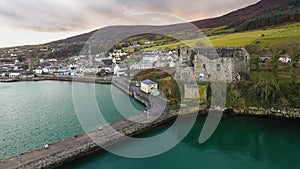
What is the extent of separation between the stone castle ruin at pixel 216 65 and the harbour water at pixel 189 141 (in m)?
5.25

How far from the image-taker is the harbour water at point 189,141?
12.7m

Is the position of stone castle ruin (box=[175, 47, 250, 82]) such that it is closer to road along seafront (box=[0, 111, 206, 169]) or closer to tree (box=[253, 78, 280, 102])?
tree (box=[253, 78, 280, 102])

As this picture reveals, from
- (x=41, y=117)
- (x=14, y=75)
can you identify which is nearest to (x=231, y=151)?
(x=41, y=117)

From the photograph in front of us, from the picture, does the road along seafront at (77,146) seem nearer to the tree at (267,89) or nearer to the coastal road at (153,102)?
the coastal road at (153,102)

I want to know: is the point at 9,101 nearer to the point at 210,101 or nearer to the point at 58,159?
the point at 58,159

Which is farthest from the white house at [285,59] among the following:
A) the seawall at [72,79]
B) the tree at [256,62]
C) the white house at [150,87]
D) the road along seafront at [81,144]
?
the seawall at [72,79]

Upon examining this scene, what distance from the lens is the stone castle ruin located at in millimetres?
22984

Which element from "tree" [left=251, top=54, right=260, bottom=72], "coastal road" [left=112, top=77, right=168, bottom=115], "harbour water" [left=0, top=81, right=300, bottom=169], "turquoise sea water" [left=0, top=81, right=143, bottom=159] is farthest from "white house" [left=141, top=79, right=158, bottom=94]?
"tree" [left=251, top=54, right=260, bottom=72]

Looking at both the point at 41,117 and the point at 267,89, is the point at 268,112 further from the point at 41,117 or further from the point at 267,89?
the point at 41,117

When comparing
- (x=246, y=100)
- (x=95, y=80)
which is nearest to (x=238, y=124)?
(x=246, y=100)

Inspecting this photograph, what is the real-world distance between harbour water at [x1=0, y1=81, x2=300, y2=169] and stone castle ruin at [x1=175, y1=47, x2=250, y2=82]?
5.25 m

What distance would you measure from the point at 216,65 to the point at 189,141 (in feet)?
33.3

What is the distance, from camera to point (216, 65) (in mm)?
23438

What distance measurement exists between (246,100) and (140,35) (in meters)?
71.2
